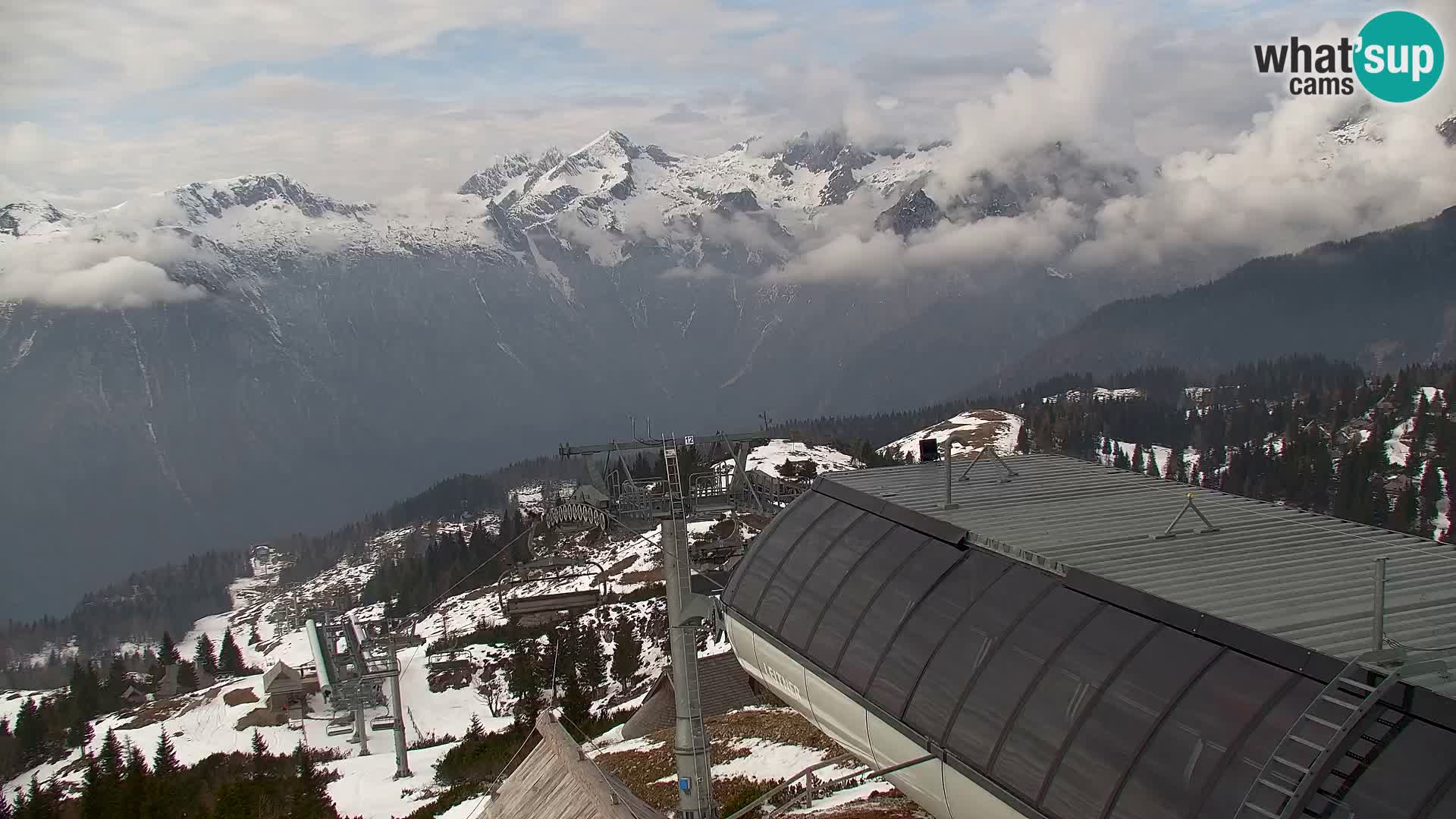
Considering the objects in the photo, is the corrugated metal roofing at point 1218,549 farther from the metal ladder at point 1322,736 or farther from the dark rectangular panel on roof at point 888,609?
the dark rectangular panel on roof at point 888,609

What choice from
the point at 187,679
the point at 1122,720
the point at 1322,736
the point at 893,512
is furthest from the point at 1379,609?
the point at 187,679

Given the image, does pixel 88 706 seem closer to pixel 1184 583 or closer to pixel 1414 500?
pixel 1184 583

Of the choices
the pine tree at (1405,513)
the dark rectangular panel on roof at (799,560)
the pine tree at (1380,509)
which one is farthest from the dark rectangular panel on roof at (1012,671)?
the pine tree at (1380,509)

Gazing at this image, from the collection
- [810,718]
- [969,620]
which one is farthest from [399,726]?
[969,620]

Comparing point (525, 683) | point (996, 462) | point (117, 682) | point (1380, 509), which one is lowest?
point (117, 682)

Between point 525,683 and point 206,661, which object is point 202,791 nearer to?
point 525,683

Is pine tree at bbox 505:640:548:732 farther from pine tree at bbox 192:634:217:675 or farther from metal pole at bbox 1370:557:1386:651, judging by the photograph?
pine tree at bbox 192:634:217:675

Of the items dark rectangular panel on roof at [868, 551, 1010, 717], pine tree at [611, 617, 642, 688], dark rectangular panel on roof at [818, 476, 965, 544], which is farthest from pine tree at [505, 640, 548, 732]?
dark rectangular panel on roof at [868, 551, 1010, 717]
